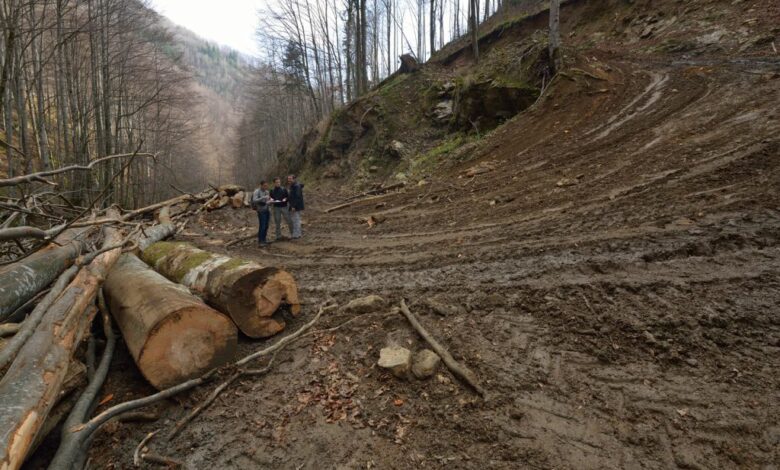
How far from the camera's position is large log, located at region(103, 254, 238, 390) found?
343 centimetres

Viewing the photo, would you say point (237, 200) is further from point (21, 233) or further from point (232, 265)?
point (21, 233)

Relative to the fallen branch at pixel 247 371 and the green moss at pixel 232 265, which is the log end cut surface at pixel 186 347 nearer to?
the fallen branch at pixel 247 371

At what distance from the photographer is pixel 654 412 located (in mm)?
2699

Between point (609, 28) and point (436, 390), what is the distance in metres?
22.3

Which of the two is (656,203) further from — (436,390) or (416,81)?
(416,81)

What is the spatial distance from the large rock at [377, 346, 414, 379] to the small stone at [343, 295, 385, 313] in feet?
3.28

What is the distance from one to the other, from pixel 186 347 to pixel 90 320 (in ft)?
4.44

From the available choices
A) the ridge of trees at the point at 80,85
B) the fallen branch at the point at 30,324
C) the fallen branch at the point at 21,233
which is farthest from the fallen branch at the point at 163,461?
the ridge of trees at the point at 80,85

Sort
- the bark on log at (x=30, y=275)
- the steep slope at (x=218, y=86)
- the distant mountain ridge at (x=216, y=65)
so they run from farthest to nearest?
the distant mountain ridge at (x=216, y=65) → the steep slope at (x=218, y=86) → the bark on log at (x=30, y=275)

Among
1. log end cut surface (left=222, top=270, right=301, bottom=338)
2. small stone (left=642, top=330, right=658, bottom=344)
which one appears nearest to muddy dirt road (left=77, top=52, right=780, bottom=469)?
small stone (left=642, top=330, right=658, bottom=344)

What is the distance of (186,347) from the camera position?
3592 millimetres

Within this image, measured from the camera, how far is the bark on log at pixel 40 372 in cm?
232

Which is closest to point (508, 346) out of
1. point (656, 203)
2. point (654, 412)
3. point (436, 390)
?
point (436, 390)

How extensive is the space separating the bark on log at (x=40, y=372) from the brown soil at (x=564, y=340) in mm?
646
